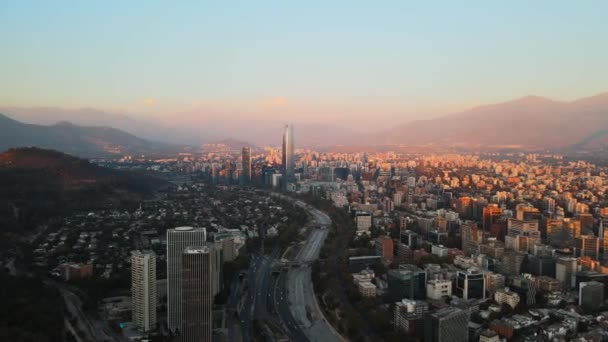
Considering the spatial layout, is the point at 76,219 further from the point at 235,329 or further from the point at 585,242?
the point at 585,242

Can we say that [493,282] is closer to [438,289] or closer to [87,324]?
[438,289]

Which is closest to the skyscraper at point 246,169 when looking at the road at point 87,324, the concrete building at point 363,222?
the concrete building at point 363,222

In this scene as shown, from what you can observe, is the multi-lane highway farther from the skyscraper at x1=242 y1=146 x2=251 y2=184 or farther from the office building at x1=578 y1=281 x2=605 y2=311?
the skyscraper at x1=242 y1=146 x2=251 y2=184

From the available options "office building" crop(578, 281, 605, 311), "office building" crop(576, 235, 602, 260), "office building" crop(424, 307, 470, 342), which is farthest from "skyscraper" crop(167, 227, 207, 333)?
"office building" crop(576, 235, 602, 260)

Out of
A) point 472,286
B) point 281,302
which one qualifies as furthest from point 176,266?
point 472,286

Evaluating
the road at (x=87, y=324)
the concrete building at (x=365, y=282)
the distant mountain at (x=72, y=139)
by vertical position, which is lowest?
the road at (x=87, y=324)

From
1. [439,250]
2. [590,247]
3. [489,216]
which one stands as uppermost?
[489,216]

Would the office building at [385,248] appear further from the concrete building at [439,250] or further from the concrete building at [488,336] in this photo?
the concrete building at [488,336]
